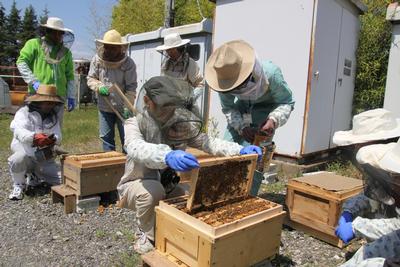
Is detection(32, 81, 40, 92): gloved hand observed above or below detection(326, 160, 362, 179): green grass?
above

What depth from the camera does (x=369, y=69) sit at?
648 centimetres

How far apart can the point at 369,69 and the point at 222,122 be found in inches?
104

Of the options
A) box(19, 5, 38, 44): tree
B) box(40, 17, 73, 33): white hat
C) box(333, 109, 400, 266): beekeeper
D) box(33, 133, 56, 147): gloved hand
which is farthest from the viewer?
box(19, 5, 38, 44): tree

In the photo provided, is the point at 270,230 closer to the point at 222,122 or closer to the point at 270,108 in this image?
the point at 270,108

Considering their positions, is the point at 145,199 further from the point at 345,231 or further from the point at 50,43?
the point at 50,43

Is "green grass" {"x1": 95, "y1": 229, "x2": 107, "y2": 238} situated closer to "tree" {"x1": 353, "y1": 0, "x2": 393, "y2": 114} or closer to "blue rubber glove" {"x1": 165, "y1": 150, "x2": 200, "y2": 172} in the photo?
"blue rubber glove" {"x1": 165, "y1": 150, "x2": 200, "y2": 172}

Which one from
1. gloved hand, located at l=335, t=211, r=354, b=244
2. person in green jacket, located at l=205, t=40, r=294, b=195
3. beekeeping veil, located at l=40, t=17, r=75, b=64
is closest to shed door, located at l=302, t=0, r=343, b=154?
person in green jacket, located at l=205, t=40, r=294, b=195

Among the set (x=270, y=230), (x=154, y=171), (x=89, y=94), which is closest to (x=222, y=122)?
(x=154, y=171)

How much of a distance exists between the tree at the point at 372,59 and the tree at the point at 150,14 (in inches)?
358

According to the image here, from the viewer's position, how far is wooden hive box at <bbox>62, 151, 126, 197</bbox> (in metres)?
3.84

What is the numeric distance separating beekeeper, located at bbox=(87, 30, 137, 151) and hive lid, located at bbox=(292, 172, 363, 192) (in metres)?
2.23

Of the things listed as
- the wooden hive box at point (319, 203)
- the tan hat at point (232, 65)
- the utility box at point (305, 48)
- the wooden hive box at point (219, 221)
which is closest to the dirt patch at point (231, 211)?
the wooden hive box at point (219, 221)

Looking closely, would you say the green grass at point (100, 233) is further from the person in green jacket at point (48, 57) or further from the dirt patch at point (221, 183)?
the person in green jacket at point (48, 57)

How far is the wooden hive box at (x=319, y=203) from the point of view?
324 cm
